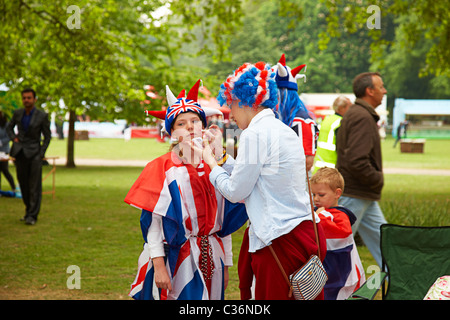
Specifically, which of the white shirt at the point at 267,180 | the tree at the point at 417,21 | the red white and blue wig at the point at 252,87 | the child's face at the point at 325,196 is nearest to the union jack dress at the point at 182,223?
the white shirt at the point at 267,180

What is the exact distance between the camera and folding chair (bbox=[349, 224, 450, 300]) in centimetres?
426

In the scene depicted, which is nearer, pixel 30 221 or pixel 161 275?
pixel 161 275

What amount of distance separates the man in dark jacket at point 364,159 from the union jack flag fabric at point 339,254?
63.4 inches

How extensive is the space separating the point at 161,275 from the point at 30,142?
6832 millimetres

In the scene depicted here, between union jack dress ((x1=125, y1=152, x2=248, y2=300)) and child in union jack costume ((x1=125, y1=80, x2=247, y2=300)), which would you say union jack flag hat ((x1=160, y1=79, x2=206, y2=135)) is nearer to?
child in union jack costume ((x1=125, y1=80, x2=247, y2=300))

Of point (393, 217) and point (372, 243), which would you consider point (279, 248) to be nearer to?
point (372, 243)

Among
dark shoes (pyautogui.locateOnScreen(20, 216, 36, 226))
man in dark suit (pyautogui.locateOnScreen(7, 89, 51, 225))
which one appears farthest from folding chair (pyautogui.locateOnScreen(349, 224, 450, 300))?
dark shoes (pyautogui.locateOnScreen(20, 216, 36, 226))

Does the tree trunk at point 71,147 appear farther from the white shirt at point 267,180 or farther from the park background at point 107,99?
the white shirt at point 267,180

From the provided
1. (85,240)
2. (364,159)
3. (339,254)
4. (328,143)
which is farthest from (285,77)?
(85,240)

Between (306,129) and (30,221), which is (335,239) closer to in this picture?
(306,129)

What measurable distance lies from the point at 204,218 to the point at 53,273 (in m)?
3.90

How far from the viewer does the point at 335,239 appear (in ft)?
12.9

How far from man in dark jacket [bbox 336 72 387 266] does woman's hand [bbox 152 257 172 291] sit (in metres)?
2.99
